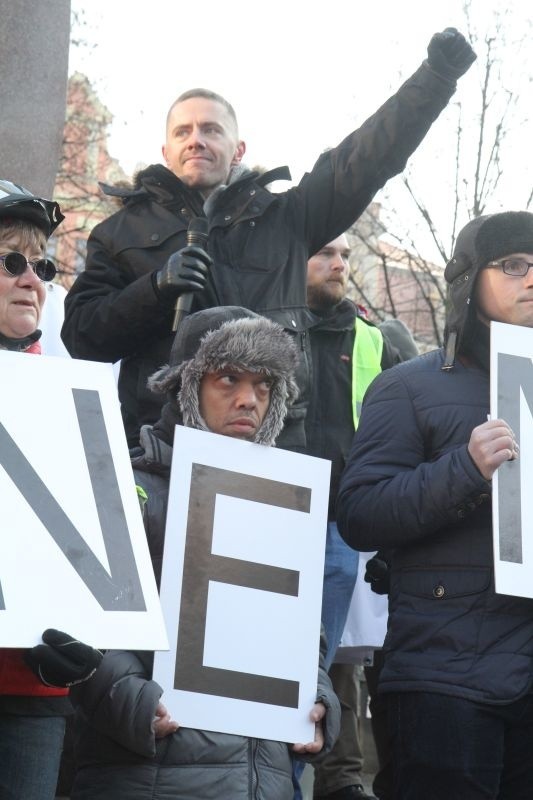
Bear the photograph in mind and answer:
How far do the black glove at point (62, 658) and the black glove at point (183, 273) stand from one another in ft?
5.96

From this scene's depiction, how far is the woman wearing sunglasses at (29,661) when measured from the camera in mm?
2967

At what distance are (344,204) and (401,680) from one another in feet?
6.45

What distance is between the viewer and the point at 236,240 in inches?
195

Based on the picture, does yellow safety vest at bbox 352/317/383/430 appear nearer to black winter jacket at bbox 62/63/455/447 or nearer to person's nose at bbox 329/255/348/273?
person's nose at bbox 329/255/348/273

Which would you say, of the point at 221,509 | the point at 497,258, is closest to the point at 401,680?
the point at 221,509

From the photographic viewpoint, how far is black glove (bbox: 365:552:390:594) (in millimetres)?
4246

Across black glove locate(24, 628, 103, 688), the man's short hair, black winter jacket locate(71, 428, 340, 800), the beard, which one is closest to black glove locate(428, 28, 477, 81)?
the man's short hair

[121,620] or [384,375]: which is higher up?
[384,375]

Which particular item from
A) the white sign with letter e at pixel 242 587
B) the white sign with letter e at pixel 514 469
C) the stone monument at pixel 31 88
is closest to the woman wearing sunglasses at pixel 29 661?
the white sign with letter e at pixel 242 587

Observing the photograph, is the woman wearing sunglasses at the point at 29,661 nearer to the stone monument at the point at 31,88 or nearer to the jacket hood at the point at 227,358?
the jacket hood at the point at 227,358

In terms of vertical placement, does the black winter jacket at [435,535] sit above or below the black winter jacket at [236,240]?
below

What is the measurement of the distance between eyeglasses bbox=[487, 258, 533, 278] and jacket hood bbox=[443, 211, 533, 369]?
2cm

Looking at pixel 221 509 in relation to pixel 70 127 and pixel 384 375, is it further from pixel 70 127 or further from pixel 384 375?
pixel 70 127

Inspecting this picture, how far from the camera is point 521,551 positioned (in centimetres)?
362
